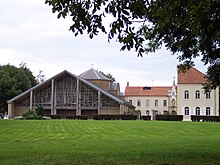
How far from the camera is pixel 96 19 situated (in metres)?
7.15

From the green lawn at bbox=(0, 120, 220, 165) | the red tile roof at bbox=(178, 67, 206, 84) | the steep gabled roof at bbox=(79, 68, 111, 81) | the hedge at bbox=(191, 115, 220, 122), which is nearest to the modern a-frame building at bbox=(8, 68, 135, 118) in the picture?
the steep gabled roof at bbox=(79, 68, 111, 81)

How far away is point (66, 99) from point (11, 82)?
1207 centimetres

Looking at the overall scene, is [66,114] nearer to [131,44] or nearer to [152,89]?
[152,89]

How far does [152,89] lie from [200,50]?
346 feet

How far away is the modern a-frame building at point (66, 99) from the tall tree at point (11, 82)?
4395 millimetres

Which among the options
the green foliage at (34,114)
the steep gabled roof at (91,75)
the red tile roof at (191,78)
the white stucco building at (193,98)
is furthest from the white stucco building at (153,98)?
the green foliage at (34,114)

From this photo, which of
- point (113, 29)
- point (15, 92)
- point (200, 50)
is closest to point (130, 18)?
point (113, 29)

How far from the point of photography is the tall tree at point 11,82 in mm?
80375

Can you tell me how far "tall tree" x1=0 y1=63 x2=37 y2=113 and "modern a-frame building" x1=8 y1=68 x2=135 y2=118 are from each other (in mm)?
4395

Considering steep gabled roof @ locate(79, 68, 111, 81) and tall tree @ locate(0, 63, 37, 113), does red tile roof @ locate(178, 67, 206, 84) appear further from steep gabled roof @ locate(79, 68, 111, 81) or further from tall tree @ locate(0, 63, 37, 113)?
tall tree @ locate(0, 63, 37, 113)

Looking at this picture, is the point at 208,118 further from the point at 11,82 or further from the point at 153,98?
the point at 153,98

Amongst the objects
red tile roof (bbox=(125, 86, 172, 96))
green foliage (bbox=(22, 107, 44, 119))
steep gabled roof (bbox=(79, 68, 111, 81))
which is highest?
steep gabled roof (bbox=(79, 68, 111, 81))

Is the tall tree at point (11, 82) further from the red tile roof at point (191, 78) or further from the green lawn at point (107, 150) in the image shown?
the green lawn at point (107, 150)

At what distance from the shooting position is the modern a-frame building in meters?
76.6
